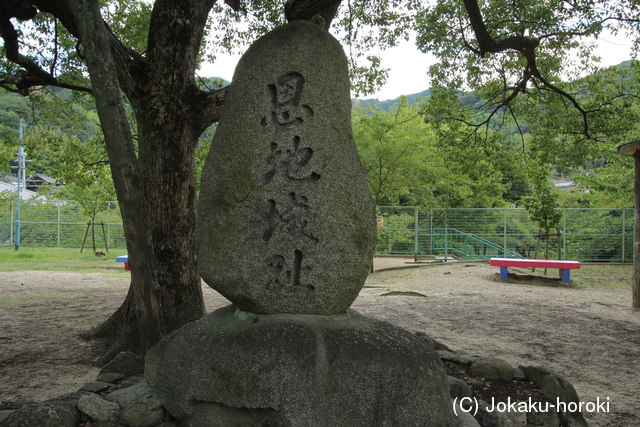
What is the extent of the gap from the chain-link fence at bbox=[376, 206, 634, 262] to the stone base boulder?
16.5 metres

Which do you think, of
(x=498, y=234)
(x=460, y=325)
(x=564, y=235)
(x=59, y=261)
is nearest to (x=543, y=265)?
(x=564, y=235)

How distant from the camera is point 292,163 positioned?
3.56 m

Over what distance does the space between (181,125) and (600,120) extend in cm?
850

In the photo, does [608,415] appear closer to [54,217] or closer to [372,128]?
[372,128]

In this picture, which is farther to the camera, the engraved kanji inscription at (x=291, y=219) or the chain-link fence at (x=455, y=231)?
the chain-link fence at (x=455, y=231)

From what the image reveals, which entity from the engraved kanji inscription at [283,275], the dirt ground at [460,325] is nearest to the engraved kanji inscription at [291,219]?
the engraved kanji inscription at [283,275]

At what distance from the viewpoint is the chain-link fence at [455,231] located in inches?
788

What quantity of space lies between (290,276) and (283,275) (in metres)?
0.05

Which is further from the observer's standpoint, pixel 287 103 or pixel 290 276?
pixel 287 103

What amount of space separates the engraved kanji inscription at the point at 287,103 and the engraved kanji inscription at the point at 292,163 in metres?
0.15

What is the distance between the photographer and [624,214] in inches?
763

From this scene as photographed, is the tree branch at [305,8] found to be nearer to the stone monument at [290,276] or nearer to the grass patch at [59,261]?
the stone monument at [290,276]

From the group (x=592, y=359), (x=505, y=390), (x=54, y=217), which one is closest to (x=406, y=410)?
(x=505, y=390)

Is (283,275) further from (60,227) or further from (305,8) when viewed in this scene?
(60,227)
